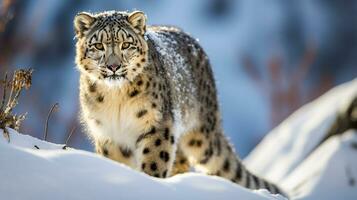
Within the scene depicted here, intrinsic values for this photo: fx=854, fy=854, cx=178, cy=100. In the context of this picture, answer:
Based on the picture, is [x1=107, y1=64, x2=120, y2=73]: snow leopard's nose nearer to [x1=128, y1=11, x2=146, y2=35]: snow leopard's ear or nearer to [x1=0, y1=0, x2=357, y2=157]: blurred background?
[x1=128, y1=11, x2=146, y2=35]: snow leopard's ear

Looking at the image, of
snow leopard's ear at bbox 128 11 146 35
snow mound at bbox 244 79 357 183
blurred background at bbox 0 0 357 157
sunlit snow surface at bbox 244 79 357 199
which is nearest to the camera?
snow leopard's ear at bbox 128 11 146 35

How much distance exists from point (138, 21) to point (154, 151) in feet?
→ 3.28

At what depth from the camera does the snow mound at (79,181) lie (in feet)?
12.2

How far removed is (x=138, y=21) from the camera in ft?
21.3

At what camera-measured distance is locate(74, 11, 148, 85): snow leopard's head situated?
6203 mm

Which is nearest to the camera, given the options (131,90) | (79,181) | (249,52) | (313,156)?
(79,181)

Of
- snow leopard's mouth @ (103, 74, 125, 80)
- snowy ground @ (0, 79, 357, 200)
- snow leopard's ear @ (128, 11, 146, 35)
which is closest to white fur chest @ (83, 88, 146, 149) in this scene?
snow leopard's mouth @ (103, 74, 125, 80)

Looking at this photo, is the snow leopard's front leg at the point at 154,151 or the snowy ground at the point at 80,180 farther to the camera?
the snow leopard's front leg at the point at 154,151

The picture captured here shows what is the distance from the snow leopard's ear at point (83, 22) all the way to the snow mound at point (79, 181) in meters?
2.47

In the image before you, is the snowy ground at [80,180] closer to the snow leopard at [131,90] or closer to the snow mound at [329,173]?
the snow leopard at [131,90]

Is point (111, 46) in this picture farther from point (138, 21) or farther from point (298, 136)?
point (298, 136)

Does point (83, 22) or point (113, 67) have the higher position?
point (83, 22)

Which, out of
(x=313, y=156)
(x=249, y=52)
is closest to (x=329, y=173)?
(x=313, y=156)

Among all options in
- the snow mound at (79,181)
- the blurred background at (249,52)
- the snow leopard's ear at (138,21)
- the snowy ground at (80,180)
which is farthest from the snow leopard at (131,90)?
the blurred background at (249,52)
